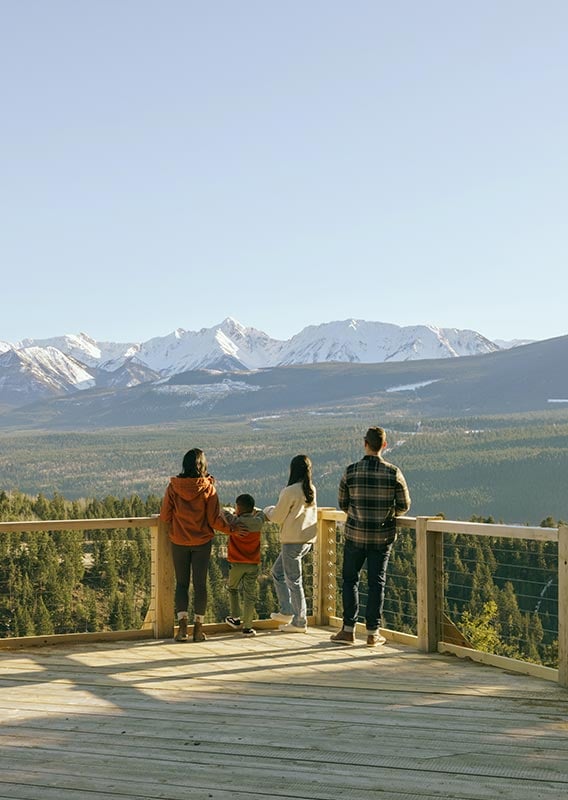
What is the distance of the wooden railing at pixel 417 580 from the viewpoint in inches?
271

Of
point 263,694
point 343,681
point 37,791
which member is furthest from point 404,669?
point 37,791

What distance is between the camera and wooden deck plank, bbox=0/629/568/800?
4613 mm

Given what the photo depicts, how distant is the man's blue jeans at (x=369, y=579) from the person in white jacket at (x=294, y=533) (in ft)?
1.88

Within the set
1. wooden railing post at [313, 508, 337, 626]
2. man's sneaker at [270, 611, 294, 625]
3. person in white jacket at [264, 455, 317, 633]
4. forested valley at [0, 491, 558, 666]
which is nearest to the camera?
person in white jacket at [264, 455, 317, 633]

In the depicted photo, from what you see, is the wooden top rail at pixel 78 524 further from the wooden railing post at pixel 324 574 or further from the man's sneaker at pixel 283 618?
the wooden railing post at pixel 324 574

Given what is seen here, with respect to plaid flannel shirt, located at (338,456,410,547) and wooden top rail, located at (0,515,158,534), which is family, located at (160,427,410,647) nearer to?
plaid flannel shirt, located at (338,456,410,547)

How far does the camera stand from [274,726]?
564cm

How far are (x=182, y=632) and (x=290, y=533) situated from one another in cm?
114

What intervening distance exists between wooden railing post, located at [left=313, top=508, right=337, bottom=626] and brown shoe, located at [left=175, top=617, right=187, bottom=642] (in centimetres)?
134

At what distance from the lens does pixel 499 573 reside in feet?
204

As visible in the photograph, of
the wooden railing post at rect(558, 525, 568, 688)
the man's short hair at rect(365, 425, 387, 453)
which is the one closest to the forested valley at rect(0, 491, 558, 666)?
the man's short hair at rect(365, 425, 387, 453)

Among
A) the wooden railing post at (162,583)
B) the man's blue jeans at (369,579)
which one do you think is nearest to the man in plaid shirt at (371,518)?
the man's blue jeans at (369,579)

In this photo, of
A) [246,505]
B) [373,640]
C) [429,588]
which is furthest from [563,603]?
[246,505]

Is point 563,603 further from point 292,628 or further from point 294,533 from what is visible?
point 292,628
